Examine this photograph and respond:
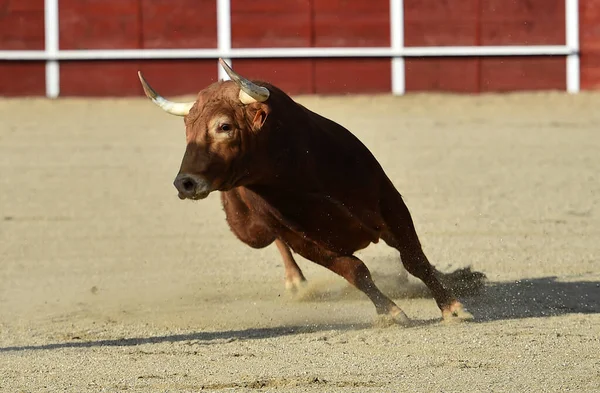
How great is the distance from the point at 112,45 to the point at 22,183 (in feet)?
11.2

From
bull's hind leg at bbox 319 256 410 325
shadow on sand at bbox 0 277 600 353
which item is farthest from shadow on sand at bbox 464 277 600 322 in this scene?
bull's hind leg at bbox 319 256 410 325

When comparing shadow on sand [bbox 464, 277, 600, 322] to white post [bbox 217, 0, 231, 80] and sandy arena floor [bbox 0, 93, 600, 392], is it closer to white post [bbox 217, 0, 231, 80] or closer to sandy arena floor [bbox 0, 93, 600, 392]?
sandy arena floor [bbox 0, 93, 600, 392]

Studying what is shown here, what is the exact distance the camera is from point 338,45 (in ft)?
40.6

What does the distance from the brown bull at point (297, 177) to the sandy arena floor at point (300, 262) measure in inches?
12.7

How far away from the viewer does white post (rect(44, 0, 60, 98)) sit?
1245 cm

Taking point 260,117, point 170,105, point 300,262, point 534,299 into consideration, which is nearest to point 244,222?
point 170,105

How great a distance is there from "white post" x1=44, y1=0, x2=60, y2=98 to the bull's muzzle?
8.03m

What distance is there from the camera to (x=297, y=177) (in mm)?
5016

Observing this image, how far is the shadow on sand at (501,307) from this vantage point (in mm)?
5137

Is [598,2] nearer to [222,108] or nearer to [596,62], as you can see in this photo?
[596,62]

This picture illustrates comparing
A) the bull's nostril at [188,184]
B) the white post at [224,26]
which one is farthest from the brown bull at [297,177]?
the white post at [224,26]

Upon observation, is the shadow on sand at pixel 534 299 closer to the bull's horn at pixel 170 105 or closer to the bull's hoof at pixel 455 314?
the bull's hoof at pixel 455 314

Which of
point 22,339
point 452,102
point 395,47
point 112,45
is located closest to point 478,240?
point 22,339

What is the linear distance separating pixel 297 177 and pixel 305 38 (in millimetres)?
7490
